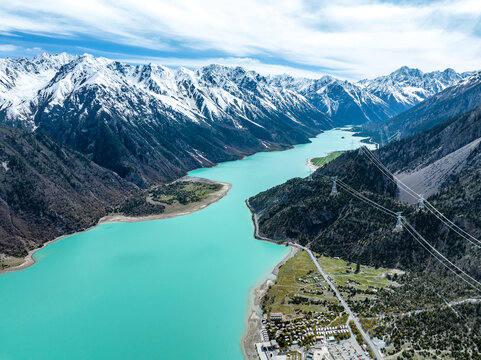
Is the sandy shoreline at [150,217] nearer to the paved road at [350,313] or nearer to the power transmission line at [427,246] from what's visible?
the paved road at [350,313]

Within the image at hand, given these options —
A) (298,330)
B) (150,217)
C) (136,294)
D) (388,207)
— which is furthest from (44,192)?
(388,207)

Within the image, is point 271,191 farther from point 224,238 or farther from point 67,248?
point 67,248

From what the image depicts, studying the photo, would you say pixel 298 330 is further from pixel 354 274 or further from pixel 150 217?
pixel 150 217

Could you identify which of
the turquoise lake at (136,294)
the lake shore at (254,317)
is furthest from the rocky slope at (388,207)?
the lake shore at (254,317)

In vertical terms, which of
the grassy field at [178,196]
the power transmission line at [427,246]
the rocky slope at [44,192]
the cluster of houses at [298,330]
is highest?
the power transmission line at [427,246]

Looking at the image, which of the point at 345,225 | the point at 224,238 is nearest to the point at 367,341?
the point at 345,225

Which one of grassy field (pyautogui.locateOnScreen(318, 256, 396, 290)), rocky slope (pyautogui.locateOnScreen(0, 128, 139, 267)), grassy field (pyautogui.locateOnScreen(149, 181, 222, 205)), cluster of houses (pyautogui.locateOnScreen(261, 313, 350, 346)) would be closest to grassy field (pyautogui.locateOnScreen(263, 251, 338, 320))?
cluster of houses (pyautogui.locateOnScreen(261, 313, 350, 346))
